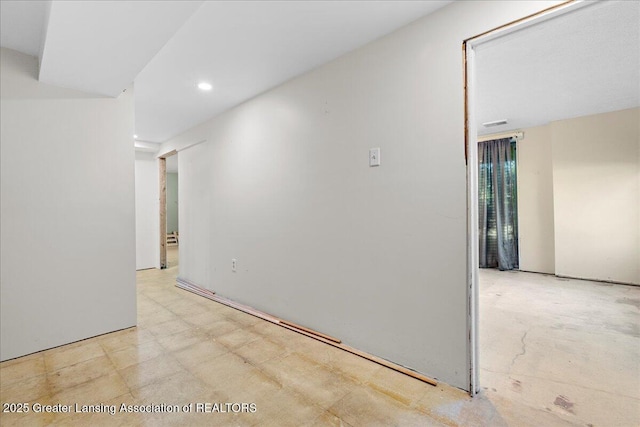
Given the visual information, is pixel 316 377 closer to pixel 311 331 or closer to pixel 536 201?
pixel 311 331

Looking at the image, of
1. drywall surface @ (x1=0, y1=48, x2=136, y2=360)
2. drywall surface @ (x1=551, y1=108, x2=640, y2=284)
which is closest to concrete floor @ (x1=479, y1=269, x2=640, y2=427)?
drywall surface @ (x1=551, y1=108, x2=640, y2=284)

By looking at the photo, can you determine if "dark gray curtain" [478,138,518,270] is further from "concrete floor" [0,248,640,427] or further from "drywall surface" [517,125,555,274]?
"concrete floor" [0,248,640,427]

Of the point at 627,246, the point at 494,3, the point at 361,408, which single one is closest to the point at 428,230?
the point at 361,408

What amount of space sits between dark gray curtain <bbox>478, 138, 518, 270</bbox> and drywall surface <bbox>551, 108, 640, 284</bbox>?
0.63 m

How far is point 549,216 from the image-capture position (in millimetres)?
4695

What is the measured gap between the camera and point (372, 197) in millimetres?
2094

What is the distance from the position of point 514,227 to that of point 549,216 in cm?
53

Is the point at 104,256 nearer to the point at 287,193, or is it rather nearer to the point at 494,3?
the point at 287,193

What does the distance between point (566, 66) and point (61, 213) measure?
4.87m

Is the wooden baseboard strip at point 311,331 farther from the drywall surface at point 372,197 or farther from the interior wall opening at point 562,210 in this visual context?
the interior wall opening at point 562,210

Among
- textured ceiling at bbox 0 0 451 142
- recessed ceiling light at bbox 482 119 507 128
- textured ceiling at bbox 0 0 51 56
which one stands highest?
recessed ceiling light at bbox 482 119 507 128

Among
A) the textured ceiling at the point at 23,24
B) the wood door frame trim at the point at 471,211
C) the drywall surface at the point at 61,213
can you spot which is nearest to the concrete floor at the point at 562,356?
the wood door frame trim at the point at 471,211

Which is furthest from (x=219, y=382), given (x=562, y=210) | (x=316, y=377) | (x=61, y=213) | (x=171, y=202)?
(x=171, y=202)

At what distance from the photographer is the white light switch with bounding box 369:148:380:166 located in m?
2.05
